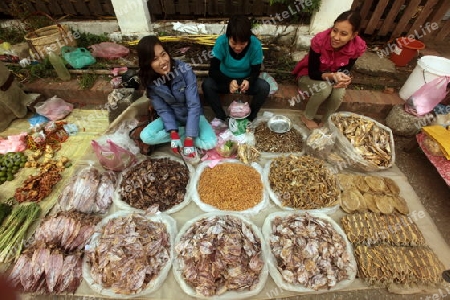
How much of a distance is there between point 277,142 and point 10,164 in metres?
3.42

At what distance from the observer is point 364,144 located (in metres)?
3.03

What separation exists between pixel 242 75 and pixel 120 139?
1785mm

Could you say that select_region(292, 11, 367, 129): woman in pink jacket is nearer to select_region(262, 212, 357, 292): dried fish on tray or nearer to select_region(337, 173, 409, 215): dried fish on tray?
select_region(337, 173, 409, 215): dried fish on tray

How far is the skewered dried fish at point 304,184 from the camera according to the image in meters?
2.64

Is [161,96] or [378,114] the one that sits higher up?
[161,96]

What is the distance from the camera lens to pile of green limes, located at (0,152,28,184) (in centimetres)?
297

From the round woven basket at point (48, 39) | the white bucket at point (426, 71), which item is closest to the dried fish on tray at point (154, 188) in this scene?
the round woven basket at point (48, 39)

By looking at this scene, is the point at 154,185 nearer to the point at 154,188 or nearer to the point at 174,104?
the point at 154,188

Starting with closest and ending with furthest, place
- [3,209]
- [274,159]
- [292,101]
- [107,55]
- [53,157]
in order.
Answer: [3,209] → [274,159] → [53,157] → [292,101] → [107,55]

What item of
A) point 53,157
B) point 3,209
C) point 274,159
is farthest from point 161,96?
point 3,209

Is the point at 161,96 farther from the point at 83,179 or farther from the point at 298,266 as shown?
the point at 298,266

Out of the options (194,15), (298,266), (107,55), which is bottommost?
(298,266)

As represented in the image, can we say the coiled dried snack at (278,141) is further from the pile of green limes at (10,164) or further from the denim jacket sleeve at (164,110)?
the pile of green limes at (10,164)

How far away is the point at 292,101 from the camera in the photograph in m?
3.64
